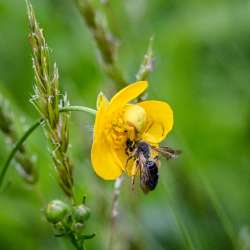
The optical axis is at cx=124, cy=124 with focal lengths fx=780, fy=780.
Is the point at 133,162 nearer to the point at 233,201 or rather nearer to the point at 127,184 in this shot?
the point at 127,184

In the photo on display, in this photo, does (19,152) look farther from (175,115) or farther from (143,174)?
(175,115)

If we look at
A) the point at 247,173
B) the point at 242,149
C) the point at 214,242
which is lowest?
the point at 214,242

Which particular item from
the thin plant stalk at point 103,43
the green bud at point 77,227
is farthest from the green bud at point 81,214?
the thin plant stalk at point 103,43

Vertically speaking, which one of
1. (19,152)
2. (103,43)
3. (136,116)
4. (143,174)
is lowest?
(143,174)

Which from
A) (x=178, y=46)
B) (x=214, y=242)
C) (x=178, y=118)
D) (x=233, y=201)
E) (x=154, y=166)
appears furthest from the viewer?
(x=178, y=46)

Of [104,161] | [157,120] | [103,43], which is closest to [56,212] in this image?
[104,161]

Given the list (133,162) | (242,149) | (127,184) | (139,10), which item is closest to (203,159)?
(242,149)

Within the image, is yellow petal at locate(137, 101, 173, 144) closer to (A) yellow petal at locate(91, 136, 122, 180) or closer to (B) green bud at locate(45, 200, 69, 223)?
(A) yellow petal at locate(91, 136, 122, 180)

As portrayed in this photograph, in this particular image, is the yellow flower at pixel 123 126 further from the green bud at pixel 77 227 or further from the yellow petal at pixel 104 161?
the green bud at pixel 77 227
